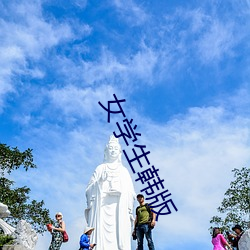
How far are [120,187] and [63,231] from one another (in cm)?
528

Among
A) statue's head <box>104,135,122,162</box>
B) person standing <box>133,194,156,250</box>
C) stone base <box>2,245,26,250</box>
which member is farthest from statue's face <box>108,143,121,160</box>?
stone base <box>2,245,26,250</box>

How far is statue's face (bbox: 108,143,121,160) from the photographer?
15555 millimetres

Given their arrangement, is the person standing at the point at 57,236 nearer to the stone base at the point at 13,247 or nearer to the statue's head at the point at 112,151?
the stone base at the point at 13,247

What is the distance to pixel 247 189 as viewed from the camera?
57.9 feet

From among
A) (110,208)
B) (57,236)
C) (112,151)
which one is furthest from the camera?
(112,151)

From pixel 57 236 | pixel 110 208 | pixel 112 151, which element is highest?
pixel 112 151

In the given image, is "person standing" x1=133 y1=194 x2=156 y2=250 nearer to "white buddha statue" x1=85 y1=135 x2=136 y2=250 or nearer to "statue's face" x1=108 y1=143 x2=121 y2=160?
"white buddha statue" x1=85 y1=135 x2=136 y2=250

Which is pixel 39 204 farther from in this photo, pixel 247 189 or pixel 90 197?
pixel 247 189

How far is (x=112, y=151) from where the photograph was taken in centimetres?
1559

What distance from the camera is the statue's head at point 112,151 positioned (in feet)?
51.1

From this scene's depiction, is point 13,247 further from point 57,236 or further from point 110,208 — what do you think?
point 110,208

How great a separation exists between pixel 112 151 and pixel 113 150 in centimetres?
5

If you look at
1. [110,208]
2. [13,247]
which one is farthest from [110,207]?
[13,247]

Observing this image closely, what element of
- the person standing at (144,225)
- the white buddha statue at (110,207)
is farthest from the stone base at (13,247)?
the white buddha statue at (110,207)
